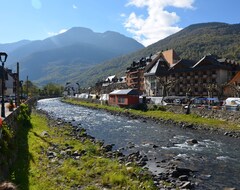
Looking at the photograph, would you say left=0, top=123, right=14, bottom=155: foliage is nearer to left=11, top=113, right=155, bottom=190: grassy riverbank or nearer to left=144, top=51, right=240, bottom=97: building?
left=11, top=113, right=155, bottom=190: grassy riverbank

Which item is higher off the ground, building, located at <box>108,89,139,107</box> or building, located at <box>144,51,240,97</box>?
building, located at <box>144,51,240,97</box>

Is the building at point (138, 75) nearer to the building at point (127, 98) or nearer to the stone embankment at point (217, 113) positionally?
the building at point (127, 98)

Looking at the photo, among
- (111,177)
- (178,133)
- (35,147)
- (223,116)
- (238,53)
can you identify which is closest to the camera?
(111,177)

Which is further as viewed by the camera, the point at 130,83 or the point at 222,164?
the point at 130,83

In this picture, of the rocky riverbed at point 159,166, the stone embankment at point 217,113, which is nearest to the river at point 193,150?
the rocky riverbed at point 159,166

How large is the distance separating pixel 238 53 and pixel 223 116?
12983cm

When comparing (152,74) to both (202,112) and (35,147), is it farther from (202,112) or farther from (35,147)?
(35,147)

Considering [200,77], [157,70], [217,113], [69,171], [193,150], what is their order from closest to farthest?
[69,171] < [193,150] < [217,113] < [200,77] < [157,70]

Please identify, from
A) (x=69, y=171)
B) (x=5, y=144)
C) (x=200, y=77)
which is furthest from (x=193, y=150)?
(x=200, y=77)

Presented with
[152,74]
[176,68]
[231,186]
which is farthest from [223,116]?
[152,74]

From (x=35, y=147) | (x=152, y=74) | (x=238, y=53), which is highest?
(x=238, y=53)

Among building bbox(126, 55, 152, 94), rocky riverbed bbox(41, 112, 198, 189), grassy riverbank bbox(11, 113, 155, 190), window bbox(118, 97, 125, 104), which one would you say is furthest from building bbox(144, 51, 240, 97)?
grassy riverbank bbox(11, 113, 155, 190)

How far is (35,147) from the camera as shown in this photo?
25141 mm

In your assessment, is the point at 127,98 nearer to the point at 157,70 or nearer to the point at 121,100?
the point at 121,100
